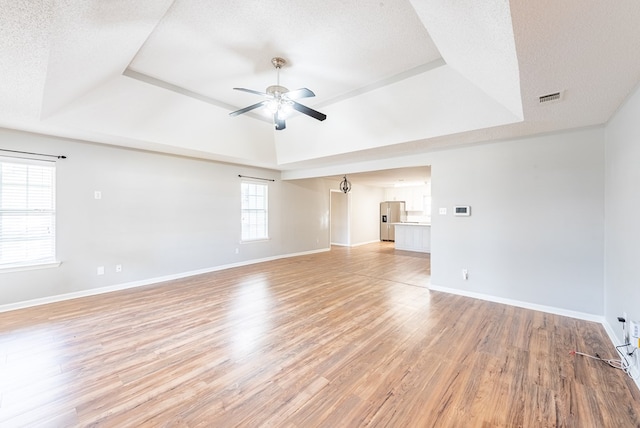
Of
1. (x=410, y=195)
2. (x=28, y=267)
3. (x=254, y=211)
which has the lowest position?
(x=28, y=267)

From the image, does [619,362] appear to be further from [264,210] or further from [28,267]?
[28,267]

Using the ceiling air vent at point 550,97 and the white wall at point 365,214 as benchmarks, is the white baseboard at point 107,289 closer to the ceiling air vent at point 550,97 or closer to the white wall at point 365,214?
the white wall at point 365,214

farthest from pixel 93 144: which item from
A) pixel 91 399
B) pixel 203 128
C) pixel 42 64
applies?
pixel 91 399

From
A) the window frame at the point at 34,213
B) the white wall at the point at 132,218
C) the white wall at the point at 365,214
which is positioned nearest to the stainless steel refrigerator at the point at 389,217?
the white wall at the point at 365,214

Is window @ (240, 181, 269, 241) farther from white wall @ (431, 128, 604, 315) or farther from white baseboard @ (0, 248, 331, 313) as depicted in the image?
white wall @ (431, 128, 604, 315)

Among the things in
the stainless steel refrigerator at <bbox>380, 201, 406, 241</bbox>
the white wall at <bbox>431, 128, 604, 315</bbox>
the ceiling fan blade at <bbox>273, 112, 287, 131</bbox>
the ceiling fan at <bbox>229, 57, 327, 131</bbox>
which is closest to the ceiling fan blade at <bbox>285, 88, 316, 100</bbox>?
the ceiling fan at <bbox>229, 57, 327, 131</bbox>

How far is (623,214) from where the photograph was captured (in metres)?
2.53

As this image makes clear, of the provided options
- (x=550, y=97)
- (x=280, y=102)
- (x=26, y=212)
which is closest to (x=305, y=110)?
(x=280, y=102)

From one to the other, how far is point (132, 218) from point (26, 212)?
127cm

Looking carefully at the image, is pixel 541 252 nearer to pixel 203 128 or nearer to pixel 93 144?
pixel 203 128

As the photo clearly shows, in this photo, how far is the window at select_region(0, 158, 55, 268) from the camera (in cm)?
362

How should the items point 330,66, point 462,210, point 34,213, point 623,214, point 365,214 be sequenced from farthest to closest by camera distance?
point 365,214 < point 462,210 < point 34,213 < point 330,66 < point 623,214

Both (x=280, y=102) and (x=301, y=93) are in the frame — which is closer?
(x=301, y=93)

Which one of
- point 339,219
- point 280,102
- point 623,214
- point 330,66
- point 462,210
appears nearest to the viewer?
point 623,214
